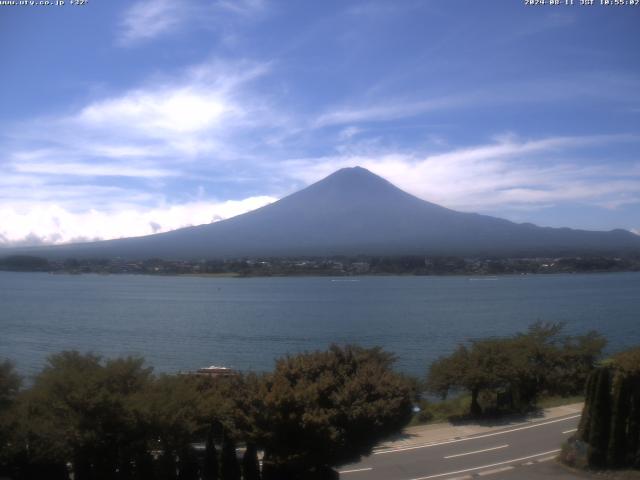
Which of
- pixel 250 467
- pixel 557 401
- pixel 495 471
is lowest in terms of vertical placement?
pixel 557 401

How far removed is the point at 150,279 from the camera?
9275cm

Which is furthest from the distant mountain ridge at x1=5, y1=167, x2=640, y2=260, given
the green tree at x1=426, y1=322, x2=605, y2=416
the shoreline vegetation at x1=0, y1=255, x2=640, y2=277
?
the green tree at x1=426, y1=322, x2=605, y2=416

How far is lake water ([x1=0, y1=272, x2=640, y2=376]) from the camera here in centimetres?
2559

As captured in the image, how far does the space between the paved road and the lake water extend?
953 cm

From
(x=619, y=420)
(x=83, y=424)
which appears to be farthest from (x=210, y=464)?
(x=619, y=420)

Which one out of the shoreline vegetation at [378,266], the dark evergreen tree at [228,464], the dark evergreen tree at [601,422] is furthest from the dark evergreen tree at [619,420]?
the shoreline vegetation at [378,266]

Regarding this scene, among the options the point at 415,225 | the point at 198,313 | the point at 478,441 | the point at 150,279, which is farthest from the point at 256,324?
the point at 415,225

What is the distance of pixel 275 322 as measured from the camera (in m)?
35.2

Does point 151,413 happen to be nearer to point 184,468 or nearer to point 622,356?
point 184,468

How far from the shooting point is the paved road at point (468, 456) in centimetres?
920

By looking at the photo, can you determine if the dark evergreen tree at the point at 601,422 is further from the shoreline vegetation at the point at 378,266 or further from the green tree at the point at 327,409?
the shoreline vegetation at the point at 378,266

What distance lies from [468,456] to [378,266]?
77473 millimetres

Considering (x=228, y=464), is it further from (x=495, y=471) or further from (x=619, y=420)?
(x=619, y=420)

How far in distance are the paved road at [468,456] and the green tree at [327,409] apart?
1.98 feet
